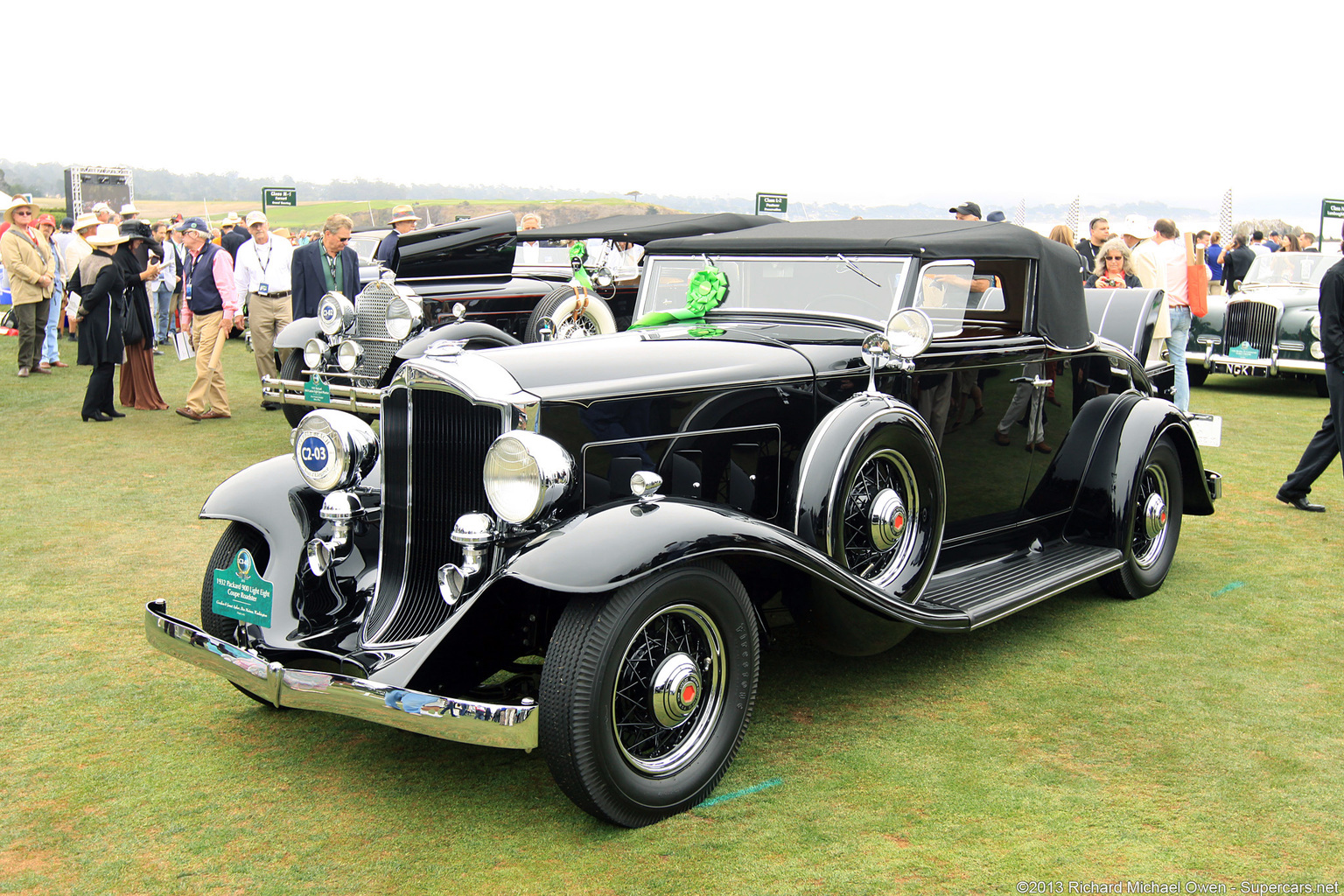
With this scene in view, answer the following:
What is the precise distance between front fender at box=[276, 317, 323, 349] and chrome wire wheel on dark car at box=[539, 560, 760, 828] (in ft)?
22.4

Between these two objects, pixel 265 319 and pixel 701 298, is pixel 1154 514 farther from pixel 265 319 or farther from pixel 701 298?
pixel 265 319

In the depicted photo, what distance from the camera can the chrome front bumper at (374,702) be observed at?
2.67 metres

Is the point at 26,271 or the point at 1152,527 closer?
the point at 1152,527

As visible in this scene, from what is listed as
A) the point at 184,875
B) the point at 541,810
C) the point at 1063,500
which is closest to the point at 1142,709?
the point at 1063,500

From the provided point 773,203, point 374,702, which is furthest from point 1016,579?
point 773,203

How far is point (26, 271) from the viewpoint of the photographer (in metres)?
11.4

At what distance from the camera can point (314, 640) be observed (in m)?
3.34

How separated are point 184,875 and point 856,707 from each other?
2.22m

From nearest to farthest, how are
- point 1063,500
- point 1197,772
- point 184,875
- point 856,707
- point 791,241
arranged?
1. point 184,875
2. point 1197,772
3. point 856,707
4. point 791,241
5. point 1063,500

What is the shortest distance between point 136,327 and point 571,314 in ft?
13.2

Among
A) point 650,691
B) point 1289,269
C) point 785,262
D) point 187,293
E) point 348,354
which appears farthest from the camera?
point 1289,269

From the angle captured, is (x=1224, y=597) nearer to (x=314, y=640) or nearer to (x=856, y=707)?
(x=856, y=707)

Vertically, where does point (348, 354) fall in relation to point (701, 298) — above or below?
below

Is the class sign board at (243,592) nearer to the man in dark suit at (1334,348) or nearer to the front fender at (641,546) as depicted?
the front fender at (641,546)
